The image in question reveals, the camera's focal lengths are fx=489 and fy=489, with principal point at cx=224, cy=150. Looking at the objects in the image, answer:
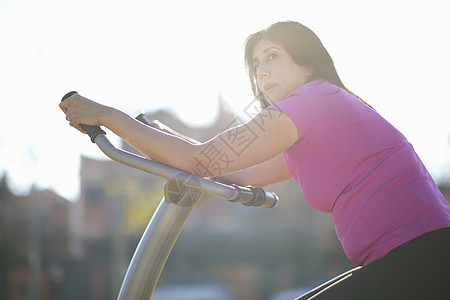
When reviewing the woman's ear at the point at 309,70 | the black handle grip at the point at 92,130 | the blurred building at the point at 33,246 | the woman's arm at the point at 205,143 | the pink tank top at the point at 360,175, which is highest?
the blurred building at the point at 33,246

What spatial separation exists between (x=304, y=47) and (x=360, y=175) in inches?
18.9

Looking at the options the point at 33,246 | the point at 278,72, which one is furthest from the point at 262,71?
the point at 33,246

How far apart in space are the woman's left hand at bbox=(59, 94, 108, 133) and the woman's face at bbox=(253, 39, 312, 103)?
0.50 m

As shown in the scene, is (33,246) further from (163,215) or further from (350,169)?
(350,169)

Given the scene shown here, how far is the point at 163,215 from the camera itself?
4.68 ft

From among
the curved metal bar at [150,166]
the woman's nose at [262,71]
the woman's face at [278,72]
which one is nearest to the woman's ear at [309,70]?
the woman's face at [278,72]

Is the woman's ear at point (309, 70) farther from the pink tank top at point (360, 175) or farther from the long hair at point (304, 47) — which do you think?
the pink tank top at point (360, 175)

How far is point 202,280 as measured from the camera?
23344 millimetres

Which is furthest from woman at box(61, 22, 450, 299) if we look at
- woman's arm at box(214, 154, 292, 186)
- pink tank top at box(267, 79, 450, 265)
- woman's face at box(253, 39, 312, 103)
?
woman's arm at box(214, 154, 292, 186)

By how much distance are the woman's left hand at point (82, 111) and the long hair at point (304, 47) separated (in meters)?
0.57

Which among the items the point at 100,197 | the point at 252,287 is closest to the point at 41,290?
the point at 100,197

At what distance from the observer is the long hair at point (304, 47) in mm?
1458

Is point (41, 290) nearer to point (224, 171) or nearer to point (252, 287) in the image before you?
point (252, 287)

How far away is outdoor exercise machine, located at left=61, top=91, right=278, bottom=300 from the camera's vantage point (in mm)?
1185
